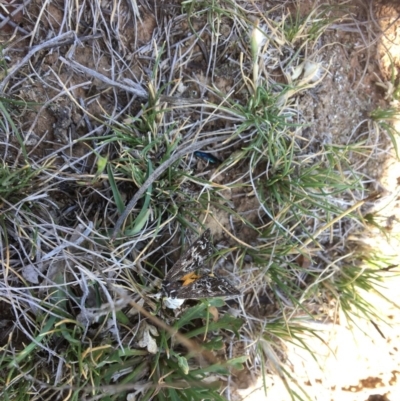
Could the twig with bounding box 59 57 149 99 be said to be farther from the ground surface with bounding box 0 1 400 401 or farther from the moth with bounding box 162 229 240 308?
the moth with bounding box 162 229 240 308

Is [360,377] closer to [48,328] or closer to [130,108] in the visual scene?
[48,328]

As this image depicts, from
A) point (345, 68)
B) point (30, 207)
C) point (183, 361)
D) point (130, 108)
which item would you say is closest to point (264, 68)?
point (345, 68)

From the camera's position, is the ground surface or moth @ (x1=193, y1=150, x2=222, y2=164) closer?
the ground surface

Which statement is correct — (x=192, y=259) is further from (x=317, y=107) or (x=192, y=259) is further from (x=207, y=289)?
(x=317, y=107)

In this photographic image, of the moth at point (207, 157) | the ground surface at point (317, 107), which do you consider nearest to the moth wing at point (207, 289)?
the ground surface at point (317, 107)

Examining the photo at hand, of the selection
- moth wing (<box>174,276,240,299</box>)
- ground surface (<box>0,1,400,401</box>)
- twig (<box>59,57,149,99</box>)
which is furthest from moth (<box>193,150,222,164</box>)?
moth wing (<box>174,276,240,299</box>)

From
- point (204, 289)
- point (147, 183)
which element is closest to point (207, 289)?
point (204, 289)

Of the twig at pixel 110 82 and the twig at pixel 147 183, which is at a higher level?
the twig at pixel 110 82

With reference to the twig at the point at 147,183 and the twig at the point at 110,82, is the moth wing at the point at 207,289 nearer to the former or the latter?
the twig at the point at 147,183
